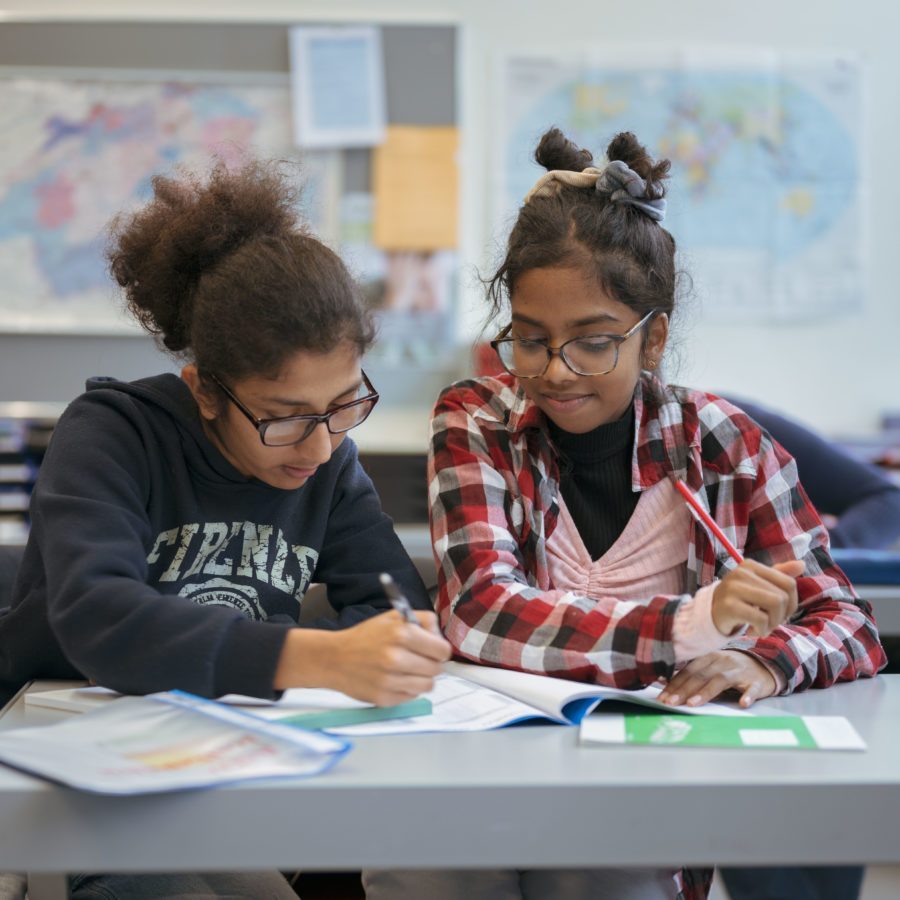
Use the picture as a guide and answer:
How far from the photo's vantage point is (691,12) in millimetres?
3109

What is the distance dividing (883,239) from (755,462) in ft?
7.32

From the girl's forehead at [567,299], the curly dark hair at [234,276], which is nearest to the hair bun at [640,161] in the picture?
the girl's forehead at [567,299]

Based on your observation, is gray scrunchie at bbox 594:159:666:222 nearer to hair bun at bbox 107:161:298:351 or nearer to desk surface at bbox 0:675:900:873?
hair bun at bbox 107:161:298:351

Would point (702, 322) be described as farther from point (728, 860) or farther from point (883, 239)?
point (728, 860)

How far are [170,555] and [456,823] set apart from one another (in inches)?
19.8

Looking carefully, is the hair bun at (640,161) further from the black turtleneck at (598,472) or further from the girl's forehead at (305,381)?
the girl's forehead at (305,381)

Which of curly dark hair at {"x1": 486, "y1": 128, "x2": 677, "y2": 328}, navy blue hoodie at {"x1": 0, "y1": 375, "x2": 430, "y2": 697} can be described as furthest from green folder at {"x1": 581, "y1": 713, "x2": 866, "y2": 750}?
curly dark hair at {"x1": 486, "y1": 128, "x2": 677, "y2": 328}

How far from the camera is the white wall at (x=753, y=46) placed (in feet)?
10.0

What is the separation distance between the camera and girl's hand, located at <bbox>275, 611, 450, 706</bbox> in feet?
2.79

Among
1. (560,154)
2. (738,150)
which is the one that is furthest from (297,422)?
(738,150)

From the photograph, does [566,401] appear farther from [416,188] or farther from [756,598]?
[416,188]

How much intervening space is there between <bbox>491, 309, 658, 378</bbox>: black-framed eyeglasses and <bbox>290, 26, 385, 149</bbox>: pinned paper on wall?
1983 mm

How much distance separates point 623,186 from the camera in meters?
1.25

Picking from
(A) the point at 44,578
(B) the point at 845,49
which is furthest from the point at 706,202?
(A) the point at 44,578
